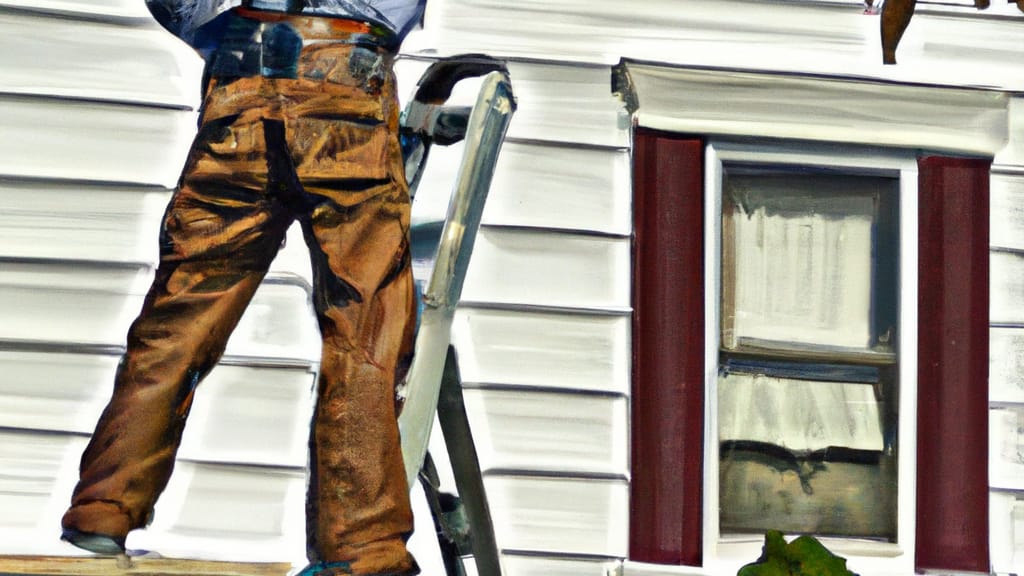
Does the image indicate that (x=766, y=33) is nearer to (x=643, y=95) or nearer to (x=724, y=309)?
(x=643, y=95)

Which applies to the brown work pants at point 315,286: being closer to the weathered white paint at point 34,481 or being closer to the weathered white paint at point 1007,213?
the weathered white paint at point 34,481

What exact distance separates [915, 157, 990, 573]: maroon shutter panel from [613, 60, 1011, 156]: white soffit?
0.14m

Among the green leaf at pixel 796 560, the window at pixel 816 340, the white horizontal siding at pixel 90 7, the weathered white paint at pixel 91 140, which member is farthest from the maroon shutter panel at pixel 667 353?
the white horizontal siding at pixel 90 7

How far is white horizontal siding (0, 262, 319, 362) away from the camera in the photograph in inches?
105

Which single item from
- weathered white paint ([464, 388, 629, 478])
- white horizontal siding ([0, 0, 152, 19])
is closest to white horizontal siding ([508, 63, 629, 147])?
weathered white paint ([464, 388, 629, 478])

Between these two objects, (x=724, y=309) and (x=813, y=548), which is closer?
(x=813, y=548)

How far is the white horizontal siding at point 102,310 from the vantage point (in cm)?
266

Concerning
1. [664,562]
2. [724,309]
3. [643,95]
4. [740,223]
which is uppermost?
[643,95]

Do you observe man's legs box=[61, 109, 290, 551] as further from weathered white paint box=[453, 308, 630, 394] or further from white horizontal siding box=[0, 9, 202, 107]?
weathered white paint box=[453, 308, 630, 394]

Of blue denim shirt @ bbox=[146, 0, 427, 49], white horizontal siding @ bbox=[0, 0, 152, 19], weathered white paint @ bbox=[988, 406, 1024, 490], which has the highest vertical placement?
white horizontal siding @ bbox=[0, 0, 152, 19]

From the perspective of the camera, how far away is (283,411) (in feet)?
8.86

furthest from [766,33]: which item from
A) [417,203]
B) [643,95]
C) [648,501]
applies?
[648,501]

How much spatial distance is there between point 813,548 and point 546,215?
34.7 inches

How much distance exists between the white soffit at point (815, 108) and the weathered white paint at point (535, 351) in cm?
50
